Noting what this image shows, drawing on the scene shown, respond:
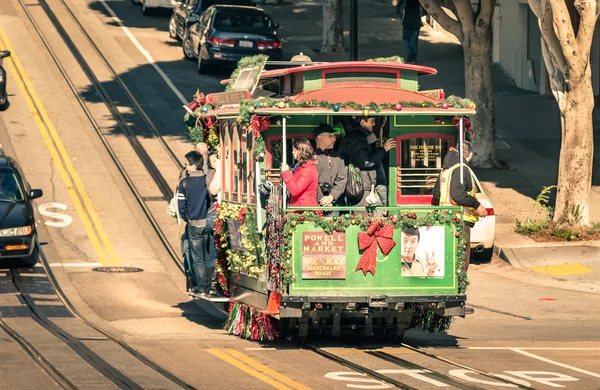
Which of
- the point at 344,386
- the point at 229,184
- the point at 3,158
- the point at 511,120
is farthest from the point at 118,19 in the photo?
the point at 344,386

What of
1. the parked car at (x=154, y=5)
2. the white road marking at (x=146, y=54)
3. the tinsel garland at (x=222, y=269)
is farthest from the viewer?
the parked car at (x=154, y=5)

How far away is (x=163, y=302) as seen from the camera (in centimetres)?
1800

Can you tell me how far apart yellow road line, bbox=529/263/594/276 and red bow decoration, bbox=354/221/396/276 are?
758cm

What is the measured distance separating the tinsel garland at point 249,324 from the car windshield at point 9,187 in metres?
6.14

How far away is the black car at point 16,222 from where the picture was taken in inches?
766

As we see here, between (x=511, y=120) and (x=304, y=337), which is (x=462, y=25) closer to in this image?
(x=511, y=120)

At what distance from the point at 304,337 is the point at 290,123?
7.71 ft

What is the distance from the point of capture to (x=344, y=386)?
1177cm

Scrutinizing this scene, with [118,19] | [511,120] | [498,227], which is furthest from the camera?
[118,19]

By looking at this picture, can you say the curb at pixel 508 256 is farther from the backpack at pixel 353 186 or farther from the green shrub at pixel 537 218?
the backpack at pixel 353 186

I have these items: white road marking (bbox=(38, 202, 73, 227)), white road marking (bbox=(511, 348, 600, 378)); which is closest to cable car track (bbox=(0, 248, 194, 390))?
white road marking (bbox=(511, 348, 600, 378))

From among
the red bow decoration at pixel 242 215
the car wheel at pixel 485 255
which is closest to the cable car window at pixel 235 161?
the red bow decoration at pixel 242 215

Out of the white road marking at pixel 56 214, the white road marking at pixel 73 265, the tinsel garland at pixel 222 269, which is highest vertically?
the tinsel garland at pixel 222 269

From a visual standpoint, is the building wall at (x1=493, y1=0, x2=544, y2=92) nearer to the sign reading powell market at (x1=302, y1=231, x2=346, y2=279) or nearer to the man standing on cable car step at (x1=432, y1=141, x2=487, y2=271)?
the man standing on cable car step at (x1=432, y1=141, x2=487, y2=271)
